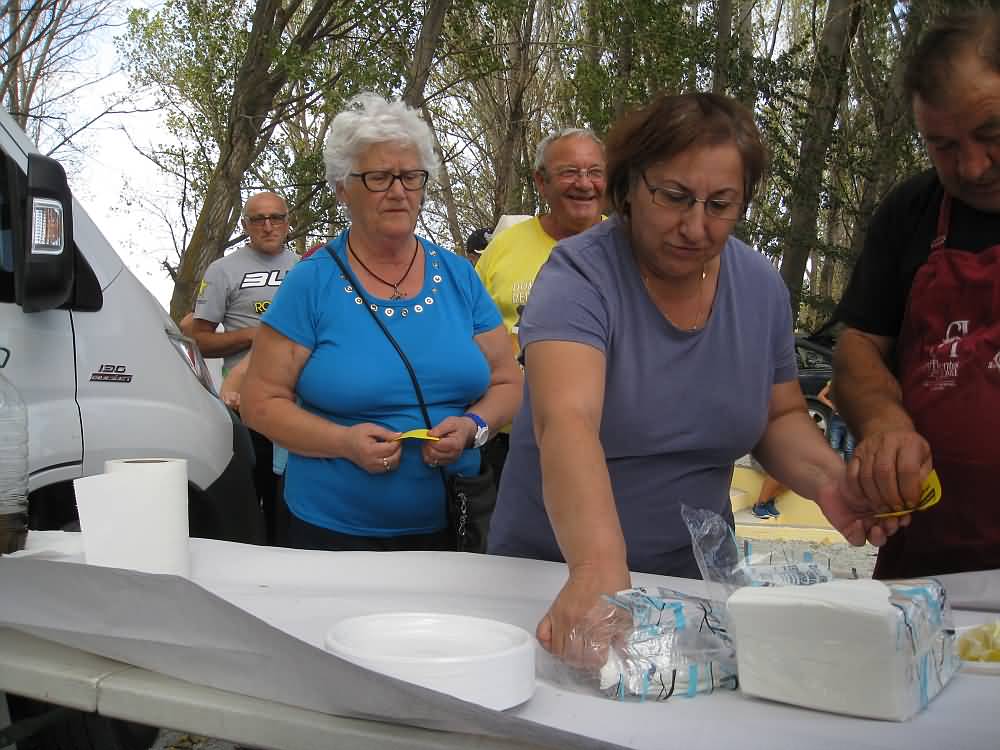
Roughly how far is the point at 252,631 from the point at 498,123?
1573cm

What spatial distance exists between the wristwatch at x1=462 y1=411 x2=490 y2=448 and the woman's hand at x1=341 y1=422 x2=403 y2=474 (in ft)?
0.72

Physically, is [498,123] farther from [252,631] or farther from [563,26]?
[252,631]

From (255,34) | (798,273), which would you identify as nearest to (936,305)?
(255,34)

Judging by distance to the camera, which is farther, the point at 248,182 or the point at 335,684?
the point at 248,182

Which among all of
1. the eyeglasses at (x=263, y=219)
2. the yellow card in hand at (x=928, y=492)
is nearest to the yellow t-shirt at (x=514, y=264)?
the eyeglasses at (x=263, y=219)

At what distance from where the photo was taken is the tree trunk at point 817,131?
41.9 feet

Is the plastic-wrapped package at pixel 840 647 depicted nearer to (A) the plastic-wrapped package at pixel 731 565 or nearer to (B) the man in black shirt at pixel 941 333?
(A) the plastic-wrapped package at pixel 731 565

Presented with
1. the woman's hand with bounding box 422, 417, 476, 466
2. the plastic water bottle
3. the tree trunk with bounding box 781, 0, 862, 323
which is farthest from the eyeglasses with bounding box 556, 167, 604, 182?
the tree trunk with bounding box 781, 0, 862, 323

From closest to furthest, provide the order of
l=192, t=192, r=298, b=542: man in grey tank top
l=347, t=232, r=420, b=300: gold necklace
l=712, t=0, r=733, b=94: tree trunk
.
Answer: l=347, t=232, r=420, b=300: gold necklace, l=192, t=192, r=298, b=542: man in grey tank top, l=712, t=0, r=733, b=94: tree trunk

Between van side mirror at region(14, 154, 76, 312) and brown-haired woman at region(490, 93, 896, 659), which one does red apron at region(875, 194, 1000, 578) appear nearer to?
brown-haired woman at region(490, 93, 896, 659)

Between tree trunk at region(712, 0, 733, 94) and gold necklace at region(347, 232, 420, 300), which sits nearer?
gold necklace at region(347, 232, 420, 300)

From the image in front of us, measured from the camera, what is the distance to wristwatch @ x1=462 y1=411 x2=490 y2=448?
8.10 feet

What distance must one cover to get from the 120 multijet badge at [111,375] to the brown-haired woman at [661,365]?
127cm

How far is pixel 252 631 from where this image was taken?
1.10 m
